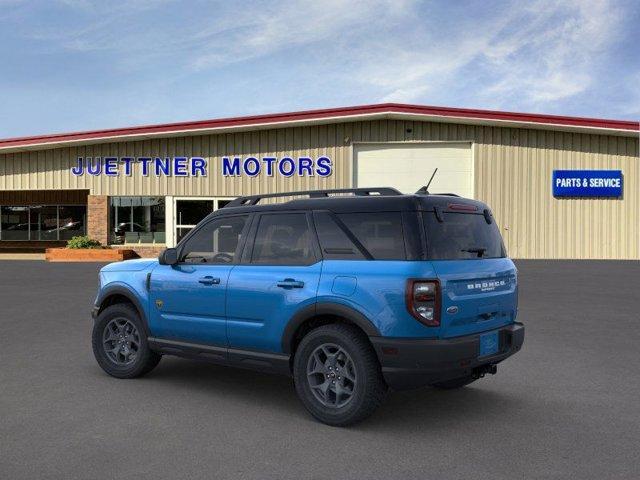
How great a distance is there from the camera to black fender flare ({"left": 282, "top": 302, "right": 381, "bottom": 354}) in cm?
475

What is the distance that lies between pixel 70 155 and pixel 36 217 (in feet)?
22.9

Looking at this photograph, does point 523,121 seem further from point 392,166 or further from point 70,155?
point 70,155

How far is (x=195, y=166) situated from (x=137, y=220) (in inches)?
138

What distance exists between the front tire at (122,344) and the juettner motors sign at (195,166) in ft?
71.7

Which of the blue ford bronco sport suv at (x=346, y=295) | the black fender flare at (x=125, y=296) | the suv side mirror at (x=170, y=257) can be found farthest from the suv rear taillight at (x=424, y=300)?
the black fender flare at (x=125, y=296)

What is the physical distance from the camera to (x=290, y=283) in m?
5.21

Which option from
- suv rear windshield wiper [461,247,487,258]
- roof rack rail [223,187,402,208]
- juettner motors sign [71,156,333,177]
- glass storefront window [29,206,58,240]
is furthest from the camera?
glass storefront window [29,206,58,240]

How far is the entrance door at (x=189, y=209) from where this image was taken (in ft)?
93.6

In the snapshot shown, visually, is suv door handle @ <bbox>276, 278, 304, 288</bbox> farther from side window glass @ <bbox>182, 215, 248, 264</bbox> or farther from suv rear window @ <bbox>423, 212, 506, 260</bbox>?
suv rear window @ <bbox>423, 212, 506, 260</bbox>

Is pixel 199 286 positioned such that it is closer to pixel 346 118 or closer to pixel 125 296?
pixel 125 296

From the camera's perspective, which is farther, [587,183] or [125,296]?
[587,183]

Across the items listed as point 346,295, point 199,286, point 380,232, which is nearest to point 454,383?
point 346,295

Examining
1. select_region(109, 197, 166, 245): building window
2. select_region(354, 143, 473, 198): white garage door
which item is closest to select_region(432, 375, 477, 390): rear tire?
select_region(354, 143, 473, 198): white garage door

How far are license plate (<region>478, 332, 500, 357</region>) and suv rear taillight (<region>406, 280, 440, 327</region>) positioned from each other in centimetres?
58
